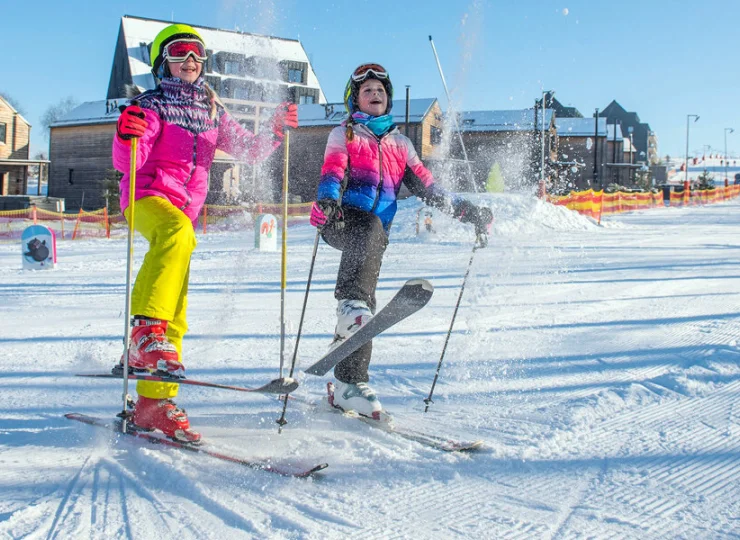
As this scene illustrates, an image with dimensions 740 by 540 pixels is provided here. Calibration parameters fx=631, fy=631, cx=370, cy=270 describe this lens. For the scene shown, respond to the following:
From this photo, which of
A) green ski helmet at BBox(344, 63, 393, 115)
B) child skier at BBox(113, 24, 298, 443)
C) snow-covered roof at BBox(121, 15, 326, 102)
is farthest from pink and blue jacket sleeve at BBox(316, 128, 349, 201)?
snow-covered roof at BBox(121, 15, 326, 102)

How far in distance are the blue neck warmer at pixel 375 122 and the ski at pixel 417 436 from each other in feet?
4.38

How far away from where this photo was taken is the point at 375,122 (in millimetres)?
3051

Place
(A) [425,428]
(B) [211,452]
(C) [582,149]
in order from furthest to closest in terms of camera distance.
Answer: (C) [582,149], (A) [425,428], (B) [211,452]

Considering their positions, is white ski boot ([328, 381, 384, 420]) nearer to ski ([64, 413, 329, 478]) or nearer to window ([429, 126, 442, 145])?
ski ([64, 413, 329, 478])

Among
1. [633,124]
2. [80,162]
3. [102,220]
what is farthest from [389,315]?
[633,124]

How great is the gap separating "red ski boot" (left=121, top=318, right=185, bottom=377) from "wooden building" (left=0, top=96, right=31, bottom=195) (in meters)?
37.9

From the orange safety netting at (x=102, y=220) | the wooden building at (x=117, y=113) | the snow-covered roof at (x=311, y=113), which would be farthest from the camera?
the snow-covered roof at (x=311, y=113)

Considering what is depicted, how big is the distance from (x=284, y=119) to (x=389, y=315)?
4.04 ft

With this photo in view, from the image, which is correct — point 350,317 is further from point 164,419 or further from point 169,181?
point 169,181

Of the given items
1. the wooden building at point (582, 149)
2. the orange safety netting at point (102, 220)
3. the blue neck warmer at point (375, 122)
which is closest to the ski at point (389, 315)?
the blue neck warmer at point (375, 122)

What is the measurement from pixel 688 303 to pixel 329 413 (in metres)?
4.50

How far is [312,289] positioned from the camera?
24.7 feet

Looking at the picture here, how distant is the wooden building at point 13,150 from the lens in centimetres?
3544

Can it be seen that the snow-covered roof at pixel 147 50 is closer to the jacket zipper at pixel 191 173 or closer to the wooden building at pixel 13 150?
the wooden building at pixel 13 150
